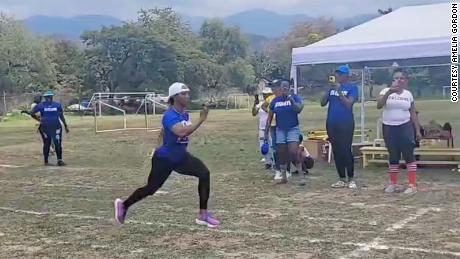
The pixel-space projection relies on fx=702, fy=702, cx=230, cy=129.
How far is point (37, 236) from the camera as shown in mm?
7609

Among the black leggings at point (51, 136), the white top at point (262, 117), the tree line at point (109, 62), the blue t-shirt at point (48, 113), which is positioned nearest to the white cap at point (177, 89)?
the white top at point (262, 117)

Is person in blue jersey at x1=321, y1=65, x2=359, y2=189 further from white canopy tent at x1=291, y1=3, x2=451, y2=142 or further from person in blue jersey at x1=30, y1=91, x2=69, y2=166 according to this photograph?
person in blue jersey at x1=30, y1=91, x2=69, y2=166

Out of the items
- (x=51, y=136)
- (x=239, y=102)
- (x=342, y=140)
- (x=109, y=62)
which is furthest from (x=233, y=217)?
(x=109, y=62)

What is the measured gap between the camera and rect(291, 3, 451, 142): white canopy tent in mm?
11586

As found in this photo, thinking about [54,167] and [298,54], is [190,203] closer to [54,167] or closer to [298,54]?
[298,54]

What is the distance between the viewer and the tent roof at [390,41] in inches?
456

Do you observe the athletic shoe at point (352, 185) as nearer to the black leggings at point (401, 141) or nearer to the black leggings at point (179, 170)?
the black leggings at point (401, 141)

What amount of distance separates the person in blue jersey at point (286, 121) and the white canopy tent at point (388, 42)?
2.05 metres

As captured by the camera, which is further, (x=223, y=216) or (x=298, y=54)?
(x=298, y=54)

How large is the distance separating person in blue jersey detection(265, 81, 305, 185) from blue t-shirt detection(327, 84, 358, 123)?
0.59m

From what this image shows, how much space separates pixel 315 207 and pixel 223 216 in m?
1.24

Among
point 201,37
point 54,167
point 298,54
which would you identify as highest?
point 201,37

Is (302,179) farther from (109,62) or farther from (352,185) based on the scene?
(109,62)

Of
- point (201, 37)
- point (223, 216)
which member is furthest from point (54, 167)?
point (201, 37)
